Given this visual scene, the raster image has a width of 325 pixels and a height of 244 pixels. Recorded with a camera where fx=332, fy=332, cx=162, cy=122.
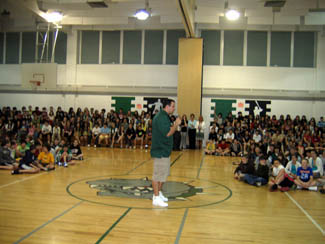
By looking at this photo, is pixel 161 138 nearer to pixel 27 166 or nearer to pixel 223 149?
pixel 27 166

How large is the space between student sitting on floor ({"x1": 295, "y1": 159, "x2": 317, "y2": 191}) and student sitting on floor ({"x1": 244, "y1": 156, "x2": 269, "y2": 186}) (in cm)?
77

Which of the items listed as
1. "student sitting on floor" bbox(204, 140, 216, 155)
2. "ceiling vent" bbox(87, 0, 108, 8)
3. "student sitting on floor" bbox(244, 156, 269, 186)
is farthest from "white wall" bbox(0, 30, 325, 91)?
"student sitting on floor" bbox(244, 156, 269, 186)

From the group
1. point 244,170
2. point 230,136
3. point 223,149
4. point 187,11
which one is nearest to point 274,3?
point 187,11

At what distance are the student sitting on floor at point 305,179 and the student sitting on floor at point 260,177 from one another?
2.53 ft

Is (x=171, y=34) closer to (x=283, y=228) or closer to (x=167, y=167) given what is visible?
(x=167, y=167)

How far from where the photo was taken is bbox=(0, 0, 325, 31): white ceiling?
49.7 feet

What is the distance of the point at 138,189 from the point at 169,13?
1180cm

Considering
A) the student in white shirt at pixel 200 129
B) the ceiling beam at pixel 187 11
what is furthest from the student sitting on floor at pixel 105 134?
the ceiling beam at pixel 187 11

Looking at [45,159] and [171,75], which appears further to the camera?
[171,75]

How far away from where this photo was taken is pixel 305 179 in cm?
871

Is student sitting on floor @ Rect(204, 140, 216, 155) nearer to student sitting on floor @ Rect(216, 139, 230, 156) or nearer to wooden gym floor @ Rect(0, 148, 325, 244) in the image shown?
student sitting on floor @ Rect(216, 139, 230, 156)

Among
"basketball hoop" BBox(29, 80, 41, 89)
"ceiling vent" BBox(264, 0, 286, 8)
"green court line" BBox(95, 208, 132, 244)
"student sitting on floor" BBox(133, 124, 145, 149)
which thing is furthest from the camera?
"basketball hoop" BBox(29, 80, 41, 89)

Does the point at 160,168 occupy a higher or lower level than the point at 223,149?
higher

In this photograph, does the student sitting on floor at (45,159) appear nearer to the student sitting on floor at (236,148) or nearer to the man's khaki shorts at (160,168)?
the man's khaki shorts at (160,168)
